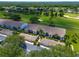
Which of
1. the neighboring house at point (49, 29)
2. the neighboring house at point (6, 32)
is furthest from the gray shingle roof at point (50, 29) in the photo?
the neighboring house at point (6, 32)

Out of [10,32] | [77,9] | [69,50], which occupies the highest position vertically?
[77,9]

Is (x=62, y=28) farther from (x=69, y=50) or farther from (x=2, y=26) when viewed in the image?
(x=2, y=26)

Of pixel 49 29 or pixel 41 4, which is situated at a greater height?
pixel 41 4

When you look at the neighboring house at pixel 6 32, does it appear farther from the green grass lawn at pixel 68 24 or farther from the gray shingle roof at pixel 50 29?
the green grass lawn at pixel 68 24

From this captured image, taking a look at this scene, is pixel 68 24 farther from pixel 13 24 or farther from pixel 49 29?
pixel 13 24

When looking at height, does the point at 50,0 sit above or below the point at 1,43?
above

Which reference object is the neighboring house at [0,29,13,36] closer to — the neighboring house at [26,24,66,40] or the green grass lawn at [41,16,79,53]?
the neighboring house at [26,24,66,40]

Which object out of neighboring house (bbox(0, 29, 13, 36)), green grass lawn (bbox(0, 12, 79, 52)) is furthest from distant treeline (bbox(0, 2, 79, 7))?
neighboring house (bbox(0, 29, 13, 36))

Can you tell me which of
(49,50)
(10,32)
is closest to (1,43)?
(10,32)

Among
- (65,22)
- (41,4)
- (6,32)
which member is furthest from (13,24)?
(65,22)

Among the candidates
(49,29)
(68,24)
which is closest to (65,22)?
(68,24)

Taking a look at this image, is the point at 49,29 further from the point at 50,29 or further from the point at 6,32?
the point at 6,32
